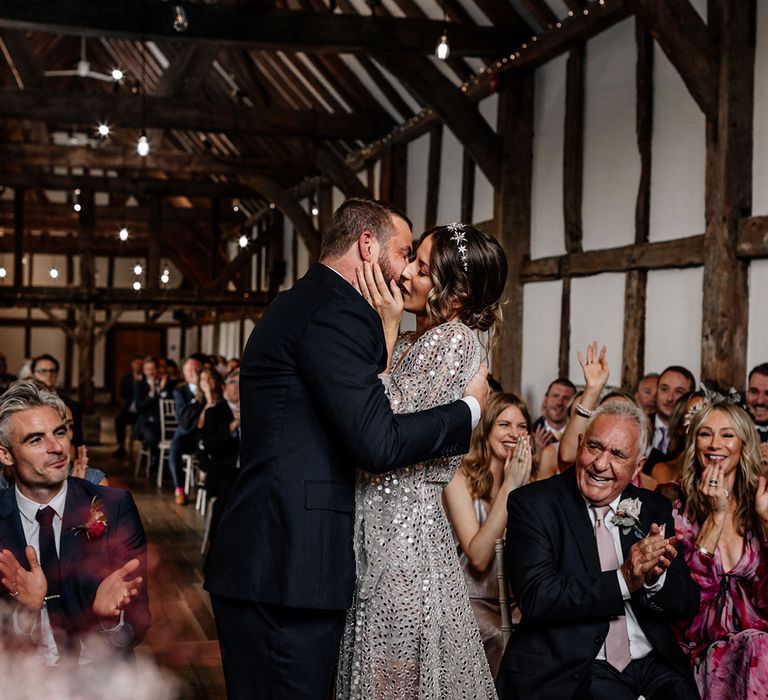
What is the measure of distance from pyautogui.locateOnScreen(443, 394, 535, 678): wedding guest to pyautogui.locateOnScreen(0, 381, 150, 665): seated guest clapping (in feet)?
3.60

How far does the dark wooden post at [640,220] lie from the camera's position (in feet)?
23.8

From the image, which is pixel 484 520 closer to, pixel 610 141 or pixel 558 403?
pixel 558 403

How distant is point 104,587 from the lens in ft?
8.30

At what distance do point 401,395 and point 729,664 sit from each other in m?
1.57

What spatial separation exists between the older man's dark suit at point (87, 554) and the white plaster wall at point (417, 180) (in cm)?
948

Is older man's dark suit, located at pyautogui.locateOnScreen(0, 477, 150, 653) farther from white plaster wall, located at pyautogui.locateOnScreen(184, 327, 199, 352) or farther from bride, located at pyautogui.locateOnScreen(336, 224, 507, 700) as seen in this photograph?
white plaster wall, located at pyautogui.locateOnScreen(184, 327, 199, 352)

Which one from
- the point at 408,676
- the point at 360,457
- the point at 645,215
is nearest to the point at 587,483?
the point at 408,676

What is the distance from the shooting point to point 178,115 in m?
12.1

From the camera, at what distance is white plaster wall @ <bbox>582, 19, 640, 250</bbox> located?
757cm

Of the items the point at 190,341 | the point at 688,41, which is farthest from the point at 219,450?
the point at 190,341

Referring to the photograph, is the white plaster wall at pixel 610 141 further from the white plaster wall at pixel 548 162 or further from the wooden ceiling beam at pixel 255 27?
the wooden ceiling beam at pixel 255 27

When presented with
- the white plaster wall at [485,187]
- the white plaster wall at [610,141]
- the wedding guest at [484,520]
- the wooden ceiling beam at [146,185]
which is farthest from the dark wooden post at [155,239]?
the wedding guest at [484,520]

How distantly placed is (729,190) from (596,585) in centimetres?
388

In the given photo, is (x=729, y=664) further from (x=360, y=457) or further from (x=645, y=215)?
(x=645, y=215)
